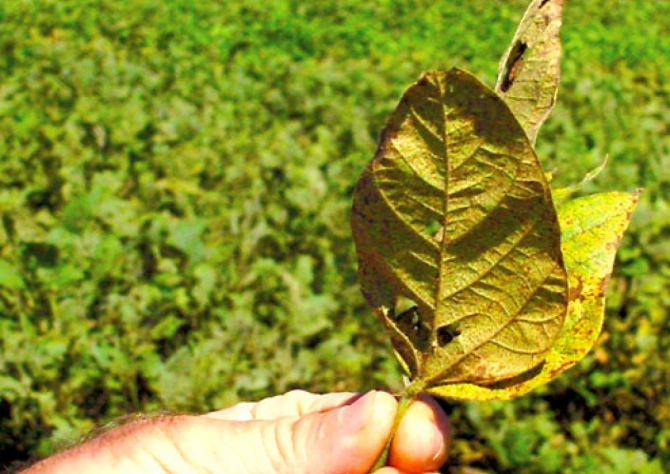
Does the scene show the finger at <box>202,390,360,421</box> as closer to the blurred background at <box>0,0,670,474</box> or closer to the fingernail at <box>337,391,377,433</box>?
the fingernail at <box>337,391,377,433</box>

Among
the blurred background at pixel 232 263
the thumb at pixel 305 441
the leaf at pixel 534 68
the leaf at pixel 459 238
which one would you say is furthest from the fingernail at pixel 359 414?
the blurred background at pixel 232 263

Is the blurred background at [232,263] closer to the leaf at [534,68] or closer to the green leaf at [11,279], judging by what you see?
the green leaf at [11,279]

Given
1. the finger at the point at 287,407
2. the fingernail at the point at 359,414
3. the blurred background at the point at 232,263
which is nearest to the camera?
the fingernail at the point at 359,414

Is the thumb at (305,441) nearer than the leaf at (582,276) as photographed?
No

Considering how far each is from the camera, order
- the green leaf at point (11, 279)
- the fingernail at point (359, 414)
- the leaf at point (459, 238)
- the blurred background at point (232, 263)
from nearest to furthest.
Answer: the leaf at point (459, 238) → the fingernail at point (359, 414) → the blurred background at point (232, 263) → the green leaf at point (11, 279)

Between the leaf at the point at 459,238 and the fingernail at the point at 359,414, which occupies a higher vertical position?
the leaf at the point at 459,238

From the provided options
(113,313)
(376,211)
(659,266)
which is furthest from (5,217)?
(376,211)

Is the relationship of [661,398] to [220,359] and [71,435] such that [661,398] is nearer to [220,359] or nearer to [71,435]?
[220,359]
